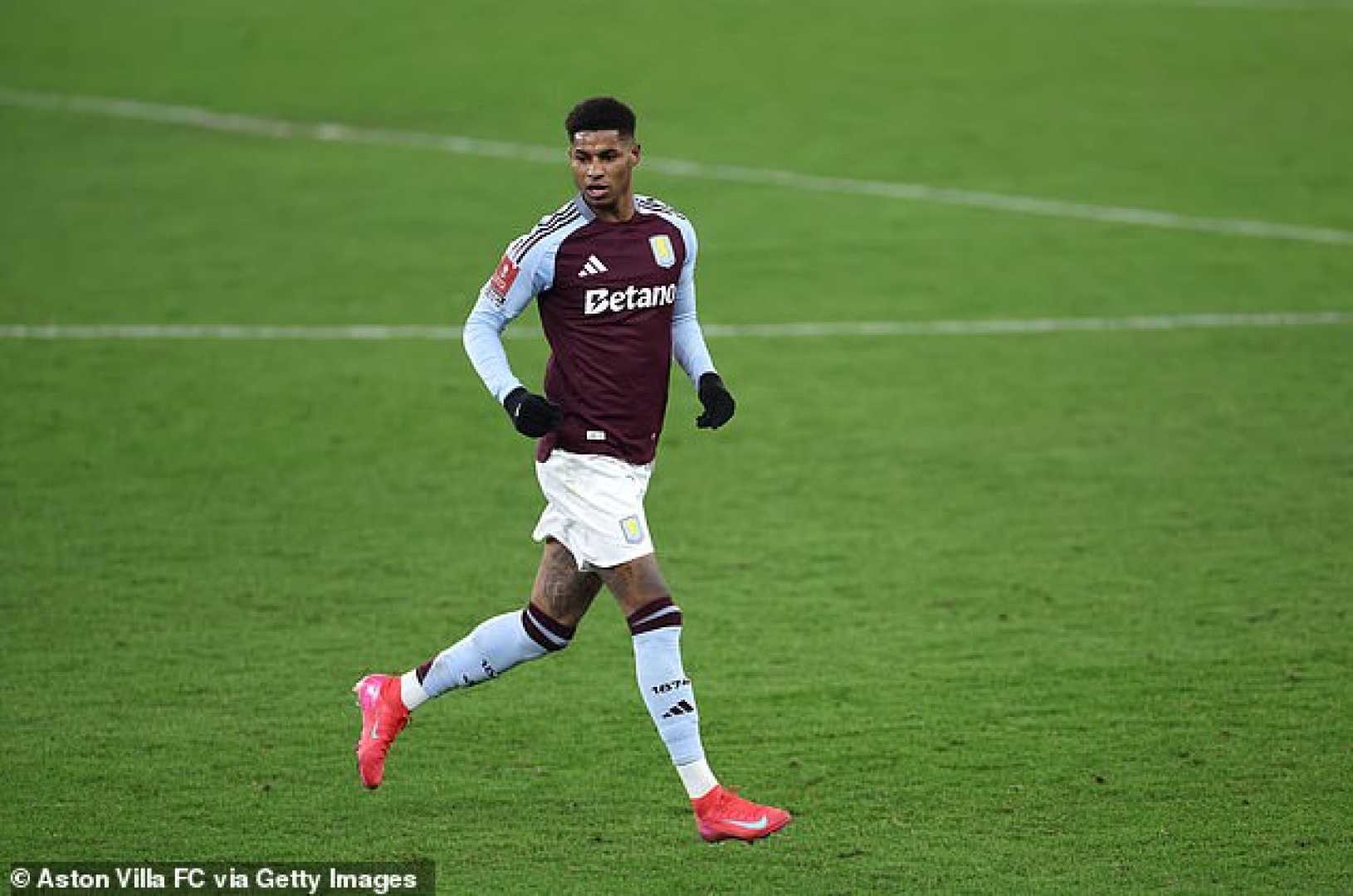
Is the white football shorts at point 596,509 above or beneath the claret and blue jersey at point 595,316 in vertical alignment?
beneath

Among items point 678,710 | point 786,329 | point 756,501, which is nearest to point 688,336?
point 678,710

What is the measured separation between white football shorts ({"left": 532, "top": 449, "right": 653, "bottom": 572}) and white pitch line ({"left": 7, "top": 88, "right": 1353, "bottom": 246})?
38.8 ft

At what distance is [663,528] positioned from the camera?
12227 millimetres

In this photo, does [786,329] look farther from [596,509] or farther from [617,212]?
[596,509]

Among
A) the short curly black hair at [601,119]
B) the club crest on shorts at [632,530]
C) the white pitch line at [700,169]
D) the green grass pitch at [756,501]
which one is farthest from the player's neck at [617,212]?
the white pitch line at [700,169]

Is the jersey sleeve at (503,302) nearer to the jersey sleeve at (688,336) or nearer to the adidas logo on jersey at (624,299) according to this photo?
the adidas logo on jersey at (624,299)

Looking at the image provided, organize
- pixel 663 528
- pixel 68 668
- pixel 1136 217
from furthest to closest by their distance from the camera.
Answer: pixel 1136 217, pixel 663 528, pixel 68 668

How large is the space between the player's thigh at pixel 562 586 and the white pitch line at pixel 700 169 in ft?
38.7

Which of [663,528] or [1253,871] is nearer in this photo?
[1253,871]

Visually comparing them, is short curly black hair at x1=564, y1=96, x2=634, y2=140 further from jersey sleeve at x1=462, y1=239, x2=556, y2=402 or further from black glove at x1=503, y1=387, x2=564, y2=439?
black glove at x1=503, y1=387, x2=564, y2=439

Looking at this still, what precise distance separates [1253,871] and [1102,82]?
18.3 metres

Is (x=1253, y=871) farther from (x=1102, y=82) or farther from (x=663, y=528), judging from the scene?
(x=1102, y=82)

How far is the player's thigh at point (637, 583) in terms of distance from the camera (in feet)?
25.5

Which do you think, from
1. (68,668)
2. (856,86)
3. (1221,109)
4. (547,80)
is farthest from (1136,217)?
(68,668)
